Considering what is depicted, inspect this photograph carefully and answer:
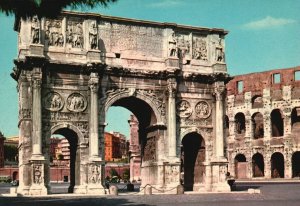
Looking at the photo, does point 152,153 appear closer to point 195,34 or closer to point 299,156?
point 195,34

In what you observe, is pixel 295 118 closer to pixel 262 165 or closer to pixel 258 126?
pixel 258 126

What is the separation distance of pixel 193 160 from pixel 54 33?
9.56m

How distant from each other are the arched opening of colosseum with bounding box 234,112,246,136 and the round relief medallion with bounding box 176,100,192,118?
2521cm

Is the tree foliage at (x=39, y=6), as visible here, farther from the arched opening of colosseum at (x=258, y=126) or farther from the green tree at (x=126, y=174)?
the green tree at (x=126, y=174)

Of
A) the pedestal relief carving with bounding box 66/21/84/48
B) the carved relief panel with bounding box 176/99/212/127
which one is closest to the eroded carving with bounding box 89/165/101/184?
the carved relief panel with bounding box 176/99/212/127

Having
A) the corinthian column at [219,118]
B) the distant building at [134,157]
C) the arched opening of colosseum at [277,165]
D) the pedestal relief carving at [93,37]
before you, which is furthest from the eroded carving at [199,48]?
the distant building at [134,157]

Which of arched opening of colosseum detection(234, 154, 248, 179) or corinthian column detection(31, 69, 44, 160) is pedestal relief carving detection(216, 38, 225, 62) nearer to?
corinthian column detection(31, 69, 44, 160)

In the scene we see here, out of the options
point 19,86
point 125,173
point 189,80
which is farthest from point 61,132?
point 125,173

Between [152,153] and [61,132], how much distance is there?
4.64 m

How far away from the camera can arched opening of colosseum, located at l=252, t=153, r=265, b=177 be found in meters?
49.6

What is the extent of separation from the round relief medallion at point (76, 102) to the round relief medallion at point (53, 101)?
0.38m

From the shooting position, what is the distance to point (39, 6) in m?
9.22

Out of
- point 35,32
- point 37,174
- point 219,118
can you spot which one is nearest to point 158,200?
point 37,174

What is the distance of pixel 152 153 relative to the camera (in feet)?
86.8
